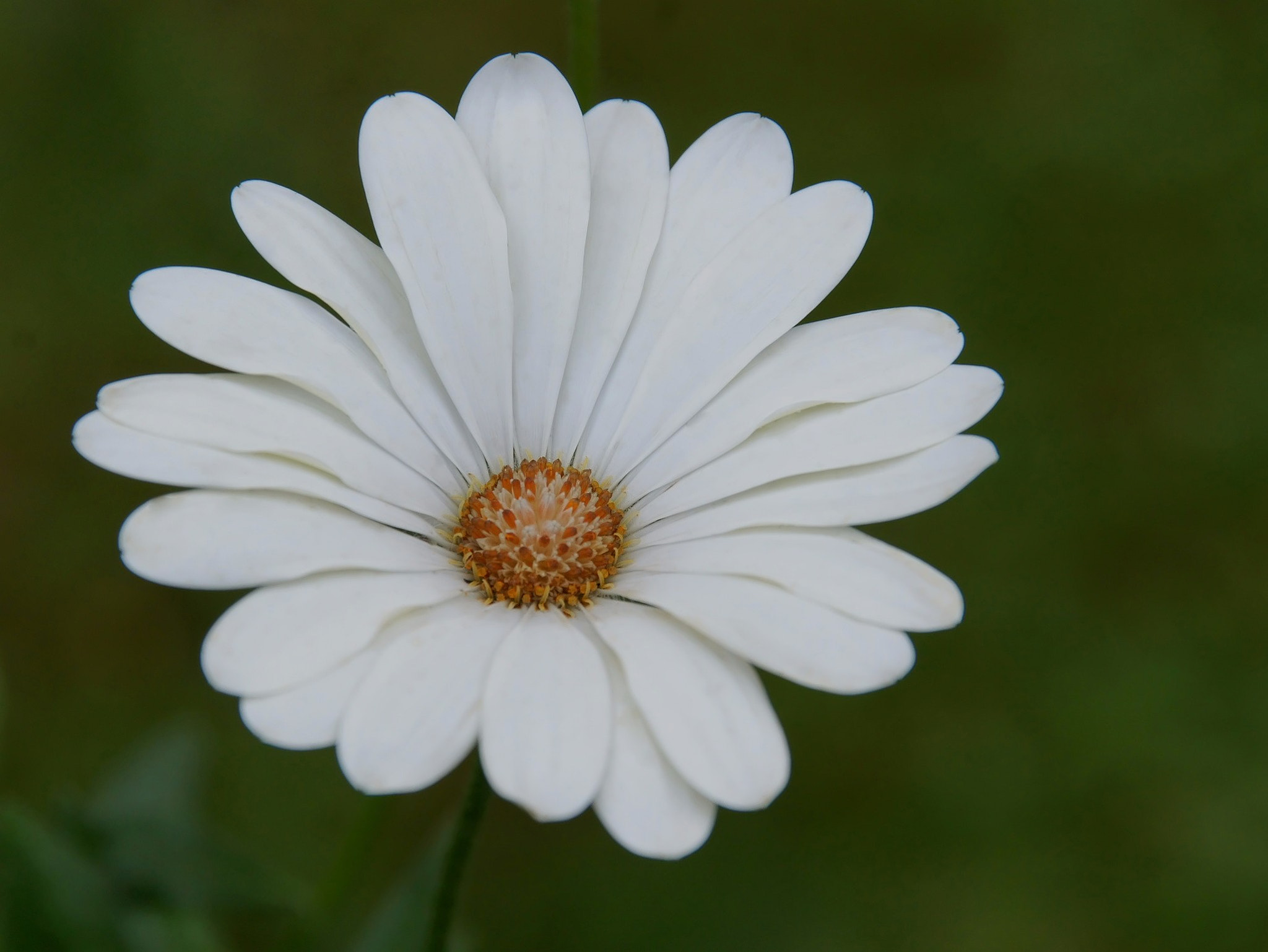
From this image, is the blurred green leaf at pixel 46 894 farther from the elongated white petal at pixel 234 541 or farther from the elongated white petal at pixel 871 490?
the elongated white petal at pixel 871 490

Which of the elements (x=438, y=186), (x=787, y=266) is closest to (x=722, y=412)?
(x=787, y=266)

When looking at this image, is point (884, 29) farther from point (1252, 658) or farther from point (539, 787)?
point (539, 787)

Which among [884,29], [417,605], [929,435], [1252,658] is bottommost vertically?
[417,605]

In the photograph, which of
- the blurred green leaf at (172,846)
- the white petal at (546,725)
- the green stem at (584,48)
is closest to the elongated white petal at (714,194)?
the green stem at (584,48)

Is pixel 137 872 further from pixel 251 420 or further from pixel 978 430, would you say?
pixel 978 430

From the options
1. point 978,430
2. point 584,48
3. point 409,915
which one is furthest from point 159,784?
point 978,430

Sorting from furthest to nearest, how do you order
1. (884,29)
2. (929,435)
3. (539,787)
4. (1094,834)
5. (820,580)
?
1. (884,29)
2. (1094,834)
3. (929,435)
4. (820,580)
5. (539,787)

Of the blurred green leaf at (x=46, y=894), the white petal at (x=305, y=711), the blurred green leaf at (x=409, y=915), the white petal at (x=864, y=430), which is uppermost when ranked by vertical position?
the white petal at (x=864, y=430)
